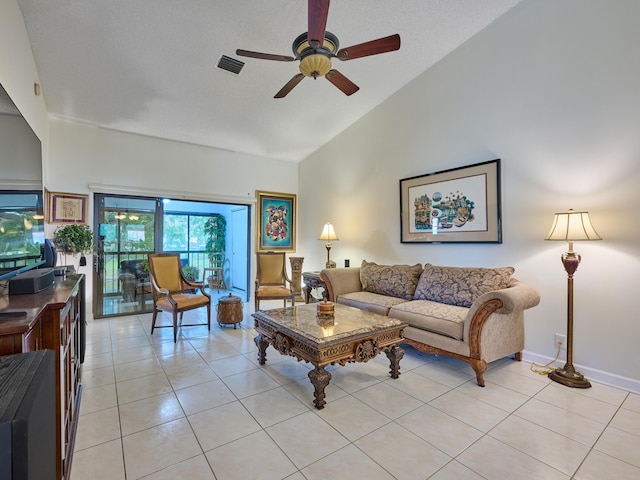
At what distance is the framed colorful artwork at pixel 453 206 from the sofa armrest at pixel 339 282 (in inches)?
34.0

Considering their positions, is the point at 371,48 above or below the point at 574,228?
above

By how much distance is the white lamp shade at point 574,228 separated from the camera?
2.46 meters

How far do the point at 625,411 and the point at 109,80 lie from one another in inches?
214

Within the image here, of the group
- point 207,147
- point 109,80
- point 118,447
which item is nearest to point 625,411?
point 118,447

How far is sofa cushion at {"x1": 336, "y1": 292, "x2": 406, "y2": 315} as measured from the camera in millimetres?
3423

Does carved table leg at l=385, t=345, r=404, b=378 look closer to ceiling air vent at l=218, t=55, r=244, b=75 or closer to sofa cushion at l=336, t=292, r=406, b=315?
sofa cushion at l=336, t=292, r=406, b=315

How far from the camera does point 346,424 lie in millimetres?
1982

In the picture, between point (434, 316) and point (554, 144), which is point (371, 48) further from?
point (434, 316)

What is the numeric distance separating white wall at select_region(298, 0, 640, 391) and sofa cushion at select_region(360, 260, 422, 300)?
33cm

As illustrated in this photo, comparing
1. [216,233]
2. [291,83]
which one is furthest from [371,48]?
[216,233]

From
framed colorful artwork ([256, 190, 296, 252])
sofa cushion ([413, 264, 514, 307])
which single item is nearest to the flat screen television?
sofa cushion ([413, 264, 514, 307])

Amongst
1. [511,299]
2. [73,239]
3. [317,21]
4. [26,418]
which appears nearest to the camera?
[26,418]

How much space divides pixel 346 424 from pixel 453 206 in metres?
2.68

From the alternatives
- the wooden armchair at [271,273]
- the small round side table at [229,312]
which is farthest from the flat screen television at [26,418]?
the wooden armchair at [271,273]
